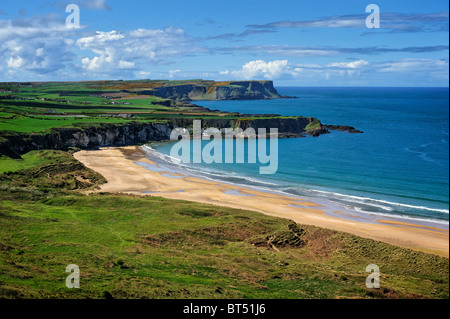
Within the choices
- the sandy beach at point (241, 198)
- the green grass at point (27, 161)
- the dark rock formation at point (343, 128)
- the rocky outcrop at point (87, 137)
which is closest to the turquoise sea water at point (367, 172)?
the sandy beach at point (241, 198)

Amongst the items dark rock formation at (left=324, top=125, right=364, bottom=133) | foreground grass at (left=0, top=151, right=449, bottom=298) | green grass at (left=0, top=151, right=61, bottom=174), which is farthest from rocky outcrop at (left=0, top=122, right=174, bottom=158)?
dark rock formation at (left=324, top=125, right=364, bottom=133)

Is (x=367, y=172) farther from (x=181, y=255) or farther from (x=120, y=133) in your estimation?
(x=120, y=133)

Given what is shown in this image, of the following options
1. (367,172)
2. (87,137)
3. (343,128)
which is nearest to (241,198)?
(367,172)

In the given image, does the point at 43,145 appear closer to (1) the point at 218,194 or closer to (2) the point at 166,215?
(1) the point at 218,194

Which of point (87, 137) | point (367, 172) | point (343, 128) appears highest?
point (343, 128)

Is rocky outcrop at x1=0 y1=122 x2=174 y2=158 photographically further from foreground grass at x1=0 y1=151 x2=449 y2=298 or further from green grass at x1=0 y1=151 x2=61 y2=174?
foreground grass at x1=0 y1=151 x2=449 y2=298
